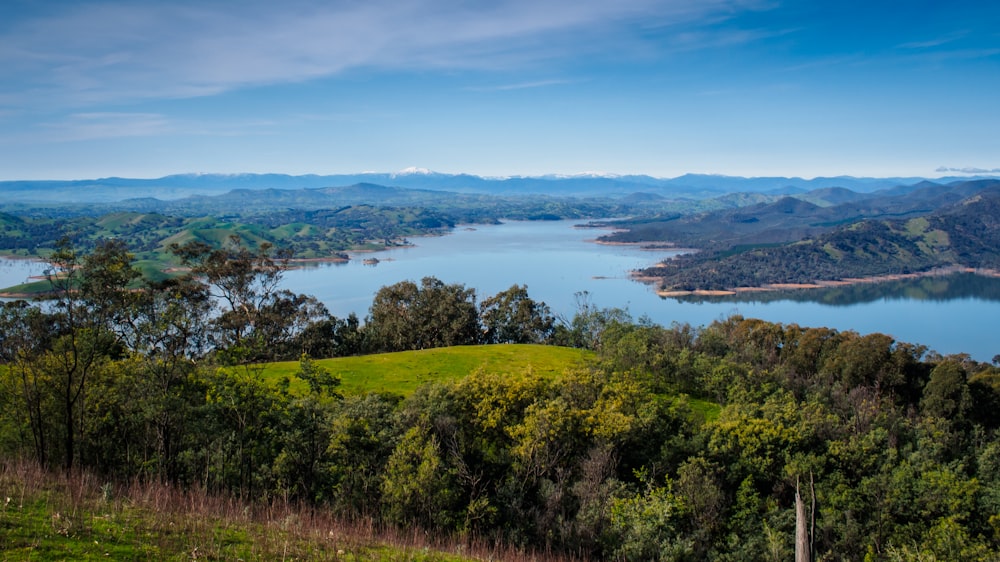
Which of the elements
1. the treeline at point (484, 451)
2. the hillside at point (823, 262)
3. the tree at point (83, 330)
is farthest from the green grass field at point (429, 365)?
the hillside at point (823, 262)

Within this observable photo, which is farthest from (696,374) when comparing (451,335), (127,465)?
(127,465)

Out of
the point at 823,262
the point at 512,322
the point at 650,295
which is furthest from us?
the point at 823,262

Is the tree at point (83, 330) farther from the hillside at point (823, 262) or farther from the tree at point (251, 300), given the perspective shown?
the hillside at point (823, 262)

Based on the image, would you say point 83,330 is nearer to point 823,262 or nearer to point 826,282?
point 826,282

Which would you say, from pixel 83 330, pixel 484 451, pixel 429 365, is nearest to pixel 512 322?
pixel 429 365

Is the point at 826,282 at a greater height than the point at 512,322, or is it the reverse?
the point at 512,322

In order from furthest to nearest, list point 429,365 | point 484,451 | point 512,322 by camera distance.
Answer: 1. point 512,322
2. point 429,365
3. point 484,451
